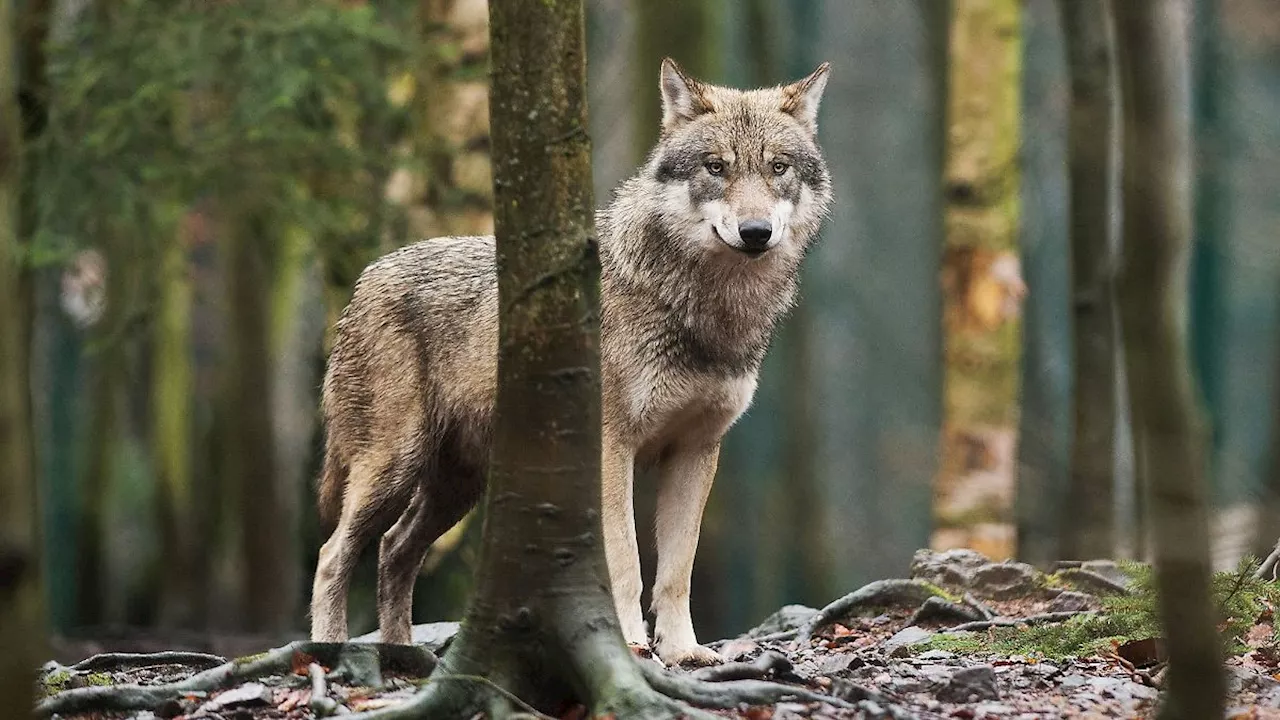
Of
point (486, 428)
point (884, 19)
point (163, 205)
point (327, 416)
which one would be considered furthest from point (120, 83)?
point (884, 19)

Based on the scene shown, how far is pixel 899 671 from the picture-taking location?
17.4ft

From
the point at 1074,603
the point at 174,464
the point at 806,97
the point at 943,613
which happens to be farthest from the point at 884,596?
the point at 174,464

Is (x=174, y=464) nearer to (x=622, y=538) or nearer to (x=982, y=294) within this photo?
(x=982, y=294)

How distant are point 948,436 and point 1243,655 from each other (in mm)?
7158

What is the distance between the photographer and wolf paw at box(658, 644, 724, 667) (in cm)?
593

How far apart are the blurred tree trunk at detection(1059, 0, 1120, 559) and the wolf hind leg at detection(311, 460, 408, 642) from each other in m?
4.49

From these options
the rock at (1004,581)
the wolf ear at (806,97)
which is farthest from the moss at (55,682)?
the rock at (1004,581)

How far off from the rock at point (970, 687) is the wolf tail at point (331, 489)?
3.47 m

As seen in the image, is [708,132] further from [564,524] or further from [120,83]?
[120,83]

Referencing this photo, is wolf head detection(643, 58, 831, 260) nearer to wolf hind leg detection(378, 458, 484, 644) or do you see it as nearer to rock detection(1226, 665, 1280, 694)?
wolf hind leg detection(378, 458, 484, 644)

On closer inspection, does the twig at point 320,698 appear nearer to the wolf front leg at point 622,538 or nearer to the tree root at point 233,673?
the tree root at point 233,673

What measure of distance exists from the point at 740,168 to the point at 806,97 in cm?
72

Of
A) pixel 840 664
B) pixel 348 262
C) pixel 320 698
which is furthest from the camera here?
pixel 348 262

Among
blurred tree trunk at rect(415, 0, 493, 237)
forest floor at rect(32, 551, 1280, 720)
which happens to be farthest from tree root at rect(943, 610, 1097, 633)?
blurred tree trunk at rect(415, 0, 493, 237)
